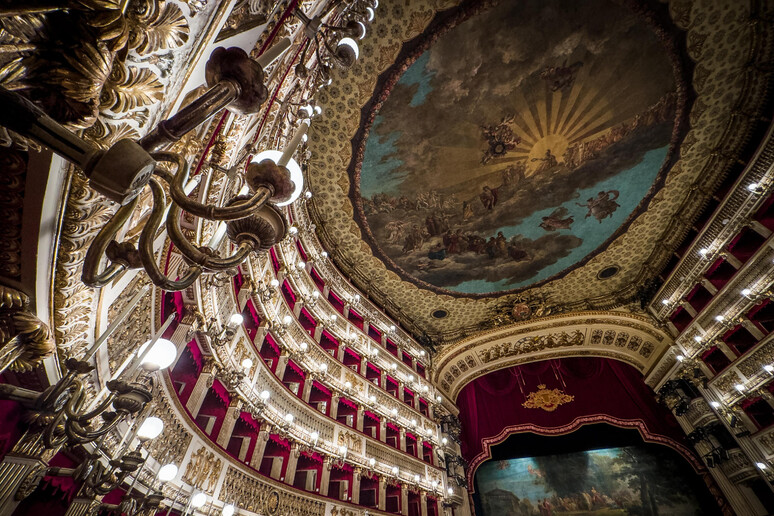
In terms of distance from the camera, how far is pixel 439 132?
33.8ft

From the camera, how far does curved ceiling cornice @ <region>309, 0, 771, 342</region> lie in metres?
8.43

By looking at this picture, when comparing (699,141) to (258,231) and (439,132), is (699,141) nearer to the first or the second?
(439,132)

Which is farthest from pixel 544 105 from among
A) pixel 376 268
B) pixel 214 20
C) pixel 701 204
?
pixel 214 20

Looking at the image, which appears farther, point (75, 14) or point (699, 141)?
point (699, 141)

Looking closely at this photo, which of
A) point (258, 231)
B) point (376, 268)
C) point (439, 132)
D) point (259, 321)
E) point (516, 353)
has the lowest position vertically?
point (258, 231)

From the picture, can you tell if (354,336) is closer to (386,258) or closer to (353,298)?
(353,298)

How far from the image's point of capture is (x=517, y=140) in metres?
10.8

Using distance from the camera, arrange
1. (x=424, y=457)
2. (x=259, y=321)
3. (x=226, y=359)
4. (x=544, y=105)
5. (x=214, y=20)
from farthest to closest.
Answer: (x=424, y=457) → (x=544, y=105) → (x=259, y=321) → (x=226, y=359) → (x=214, y=20)

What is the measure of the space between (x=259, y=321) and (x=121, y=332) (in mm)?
5348

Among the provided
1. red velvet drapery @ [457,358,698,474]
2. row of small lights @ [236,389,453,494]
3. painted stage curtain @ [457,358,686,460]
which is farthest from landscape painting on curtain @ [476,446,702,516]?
row of small lights @ [236,389,453,494]

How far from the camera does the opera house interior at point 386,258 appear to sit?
1.42m

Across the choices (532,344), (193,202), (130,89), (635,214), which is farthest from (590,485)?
(130,89)

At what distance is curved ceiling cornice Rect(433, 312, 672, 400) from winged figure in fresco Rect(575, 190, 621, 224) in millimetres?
5116

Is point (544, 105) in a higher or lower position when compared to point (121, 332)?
higher
